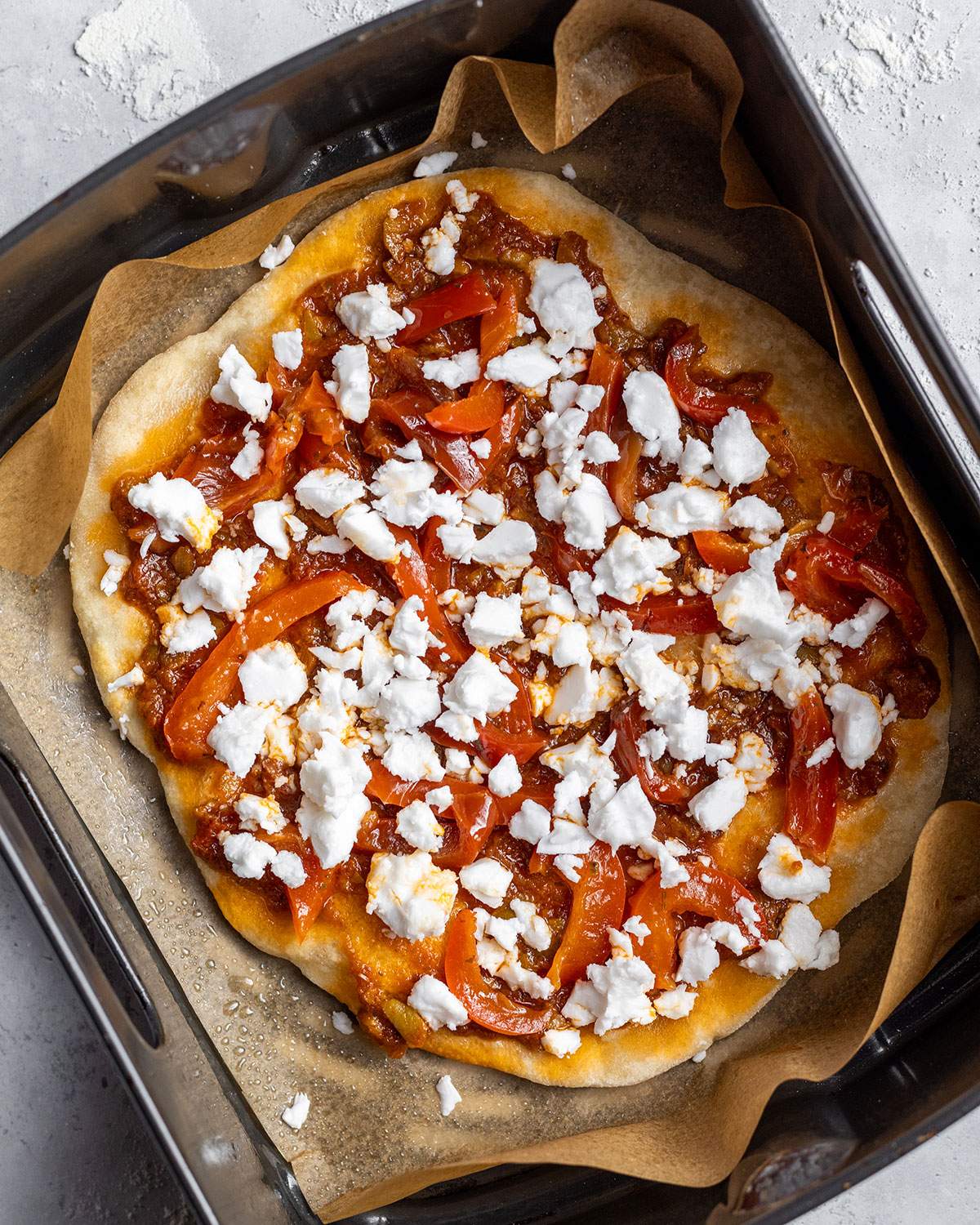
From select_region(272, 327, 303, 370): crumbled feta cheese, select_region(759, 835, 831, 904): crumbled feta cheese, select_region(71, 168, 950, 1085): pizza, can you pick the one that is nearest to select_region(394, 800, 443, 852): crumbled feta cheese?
select_region(71, 168, 950, 1085): pizza

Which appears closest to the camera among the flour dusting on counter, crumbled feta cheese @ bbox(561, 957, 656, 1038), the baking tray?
the baking tray

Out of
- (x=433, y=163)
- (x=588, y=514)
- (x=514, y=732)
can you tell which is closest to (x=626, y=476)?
(x=588, y=514)

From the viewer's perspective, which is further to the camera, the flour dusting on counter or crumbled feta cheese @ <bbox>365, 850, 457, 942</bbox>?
the flour dusting on counter

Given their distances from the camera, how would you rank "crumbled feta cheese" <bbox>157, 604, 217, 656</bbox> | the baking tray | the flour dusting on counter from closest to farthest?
the baking tray
"crumbled feta cheese" <bbox>157, 604, 217, 656</bbox>
the flour dusting on counter

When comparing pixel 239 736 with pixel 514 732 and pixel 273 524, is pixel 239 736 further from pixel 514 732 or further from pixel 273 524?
pixel 514 732

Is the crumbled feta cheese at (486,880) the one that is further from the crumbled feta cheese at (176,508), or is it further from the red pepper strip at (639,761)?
the crumbled feta cheese at (176,508)

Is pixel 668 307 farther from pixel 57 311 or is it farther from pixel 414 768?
pixel 57 311

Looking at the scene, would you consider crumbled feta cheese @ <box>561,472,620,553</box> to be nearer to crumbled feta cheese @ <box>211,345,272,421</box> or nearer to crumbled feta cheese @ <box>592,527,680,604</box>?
crumbled feta cheese @ <box>592,527,680,604</box>
